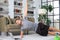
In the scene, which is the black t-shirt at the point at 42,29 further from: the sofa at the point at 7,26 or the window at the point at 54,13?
the window at the point at 54,13

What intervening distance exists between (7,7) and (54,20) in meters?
3.18

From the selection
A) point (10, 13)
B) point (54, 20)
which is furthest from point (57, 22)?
point (10, 13)

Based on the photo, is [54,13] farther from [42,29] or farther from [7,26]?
[7,26]

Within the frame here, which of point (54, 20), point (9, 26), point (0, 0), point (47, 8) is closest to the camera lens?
point (9, 26)

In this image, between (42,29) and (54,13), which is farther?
(54,13)

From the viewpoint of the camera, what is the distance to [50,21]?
9.38 m

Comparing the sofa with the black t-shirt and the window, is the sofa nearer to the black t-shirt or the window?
the black t-shirt

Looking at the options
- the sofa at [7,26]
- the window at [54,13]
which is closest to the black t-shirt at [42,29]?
the sofa at [7,26]

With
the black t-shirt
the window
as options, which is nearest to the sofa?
the black t-shirt

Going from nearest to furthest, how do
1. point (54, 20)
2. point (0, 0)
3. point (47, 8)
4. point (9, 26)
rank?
point (9, 26), point (0, 0), point (47, 8), point (54, 20)

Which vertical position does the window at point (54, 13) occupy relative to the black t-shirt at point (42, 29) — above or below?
above

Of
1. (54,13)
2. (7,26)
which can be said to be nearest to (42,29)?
(7,26)

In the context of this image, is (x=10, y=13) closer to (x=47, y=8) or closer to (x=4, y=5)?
(x=4, y=5)

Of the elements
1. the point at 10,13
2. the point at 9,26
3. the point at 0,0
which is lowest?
the point at 9,26
